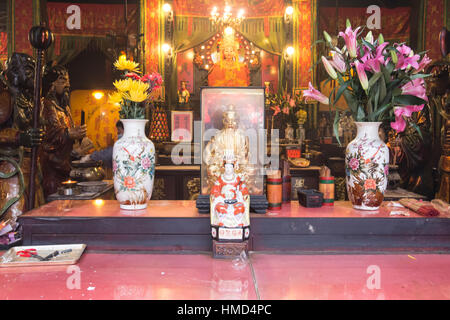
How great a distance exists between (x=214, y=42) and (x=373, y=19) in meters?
3.23

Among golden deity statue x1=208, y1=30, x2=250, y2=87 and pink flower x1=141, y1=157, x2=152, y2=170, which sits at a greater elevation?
golden deity statue x1=208, y1=30, x2=250, y2=87

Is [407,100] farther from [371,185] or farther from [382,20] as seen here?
[382,20]

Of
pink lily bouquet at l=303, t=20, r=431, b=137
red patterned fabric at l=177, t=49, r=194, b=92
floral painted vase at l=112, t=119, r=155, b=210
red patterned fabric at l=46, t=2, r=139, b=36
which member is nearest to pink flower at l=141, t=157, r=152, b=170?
floral painted vase at l=112, t=119, r=155, b=210

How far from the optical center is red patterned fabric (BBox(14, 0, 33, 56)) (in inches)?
236

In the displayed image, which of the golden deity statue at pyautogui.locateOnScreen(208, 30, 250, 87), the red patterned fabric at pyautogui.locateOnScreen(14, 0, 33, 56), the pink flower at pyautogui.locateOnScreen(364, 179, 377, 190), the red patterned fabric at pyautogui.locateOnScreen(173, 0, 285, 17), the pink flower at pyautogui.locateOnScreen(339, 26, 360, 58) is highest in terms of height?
the red patterned fabric at pyautogui.locateOnScreen(173, 0, 285, 17)

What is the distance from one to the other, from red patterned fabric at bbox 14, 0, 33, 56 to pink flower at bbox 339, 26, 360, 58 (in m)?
5.76

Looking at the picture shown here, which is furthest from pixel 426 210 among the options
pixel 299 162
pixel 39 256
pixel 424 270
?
pixel 299 162

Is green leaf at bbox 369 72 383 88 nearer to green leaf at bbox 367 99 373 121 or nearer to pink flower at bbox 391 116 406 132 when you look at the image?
green leaf at bbox 367 99 373 121

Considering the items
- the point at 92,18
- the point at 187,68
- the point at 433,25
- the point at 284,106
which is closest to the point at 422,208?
the point at 284,106

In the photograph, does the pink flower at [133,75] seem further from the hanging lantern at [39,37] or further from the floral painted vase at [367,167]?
the floral painted vase at [367,167]

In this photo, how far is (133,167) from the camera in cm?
158

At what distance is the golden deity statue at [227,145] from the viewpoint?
1.57 meters
